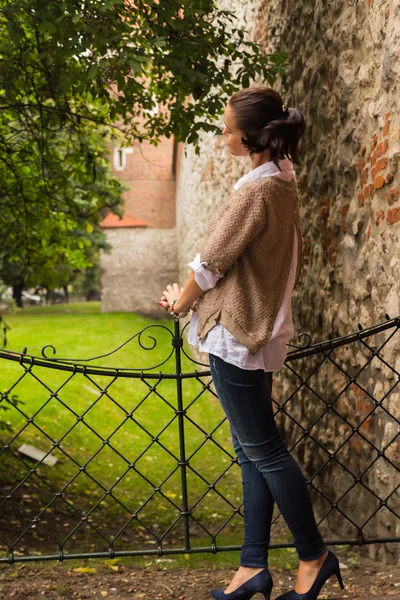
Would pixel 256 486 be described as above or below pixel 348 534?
above

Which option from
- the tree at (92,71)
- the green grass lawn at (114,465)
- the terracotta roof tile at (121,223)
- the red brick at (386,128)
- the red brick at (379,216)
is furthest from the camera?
the terracotta roof tile at (121,223)

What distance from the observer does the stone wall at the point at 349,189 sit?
354 cm

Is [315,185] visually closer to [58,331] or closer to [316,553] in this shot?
[316,553]

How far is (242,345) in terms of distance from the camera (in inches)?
97.0

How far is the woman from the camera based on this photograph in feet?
8.04

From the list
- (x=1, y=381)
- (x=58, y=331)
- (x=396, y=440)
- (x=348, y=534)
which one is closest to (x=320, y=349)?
(x=396, y=440)

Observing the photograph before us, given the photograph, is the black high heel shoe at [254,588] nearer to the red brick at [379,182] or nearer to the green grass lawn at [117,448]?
the green grass lawn at [117,448]

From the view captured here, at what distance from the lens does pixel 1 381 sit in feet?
31.7

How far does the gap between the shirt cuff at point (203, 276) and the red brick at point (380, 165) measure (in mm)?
1496

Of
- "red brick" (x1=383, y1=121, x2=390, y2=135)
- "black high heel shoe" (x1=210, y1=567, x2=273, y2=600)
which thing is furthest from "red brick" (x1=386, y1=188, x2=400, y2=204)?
"black high heel shoe" (x1=210, y1=567, x2=273, y2=600)

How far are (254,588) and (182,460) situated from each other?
0.82 meters

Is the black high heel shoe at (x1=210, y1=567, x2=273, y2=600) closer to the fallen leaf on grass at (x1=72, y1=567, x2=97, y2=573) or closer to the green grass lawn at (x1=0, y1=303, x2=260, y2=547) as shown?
the green grass lawn at (x1=0, y1=303, x2=260, y2=547)

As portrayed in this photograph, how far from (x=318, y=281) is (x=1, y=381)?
604cm

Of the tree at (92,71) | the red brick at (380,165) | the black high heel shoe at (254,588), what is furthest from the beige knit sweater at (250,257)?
the tree at (92,71)
